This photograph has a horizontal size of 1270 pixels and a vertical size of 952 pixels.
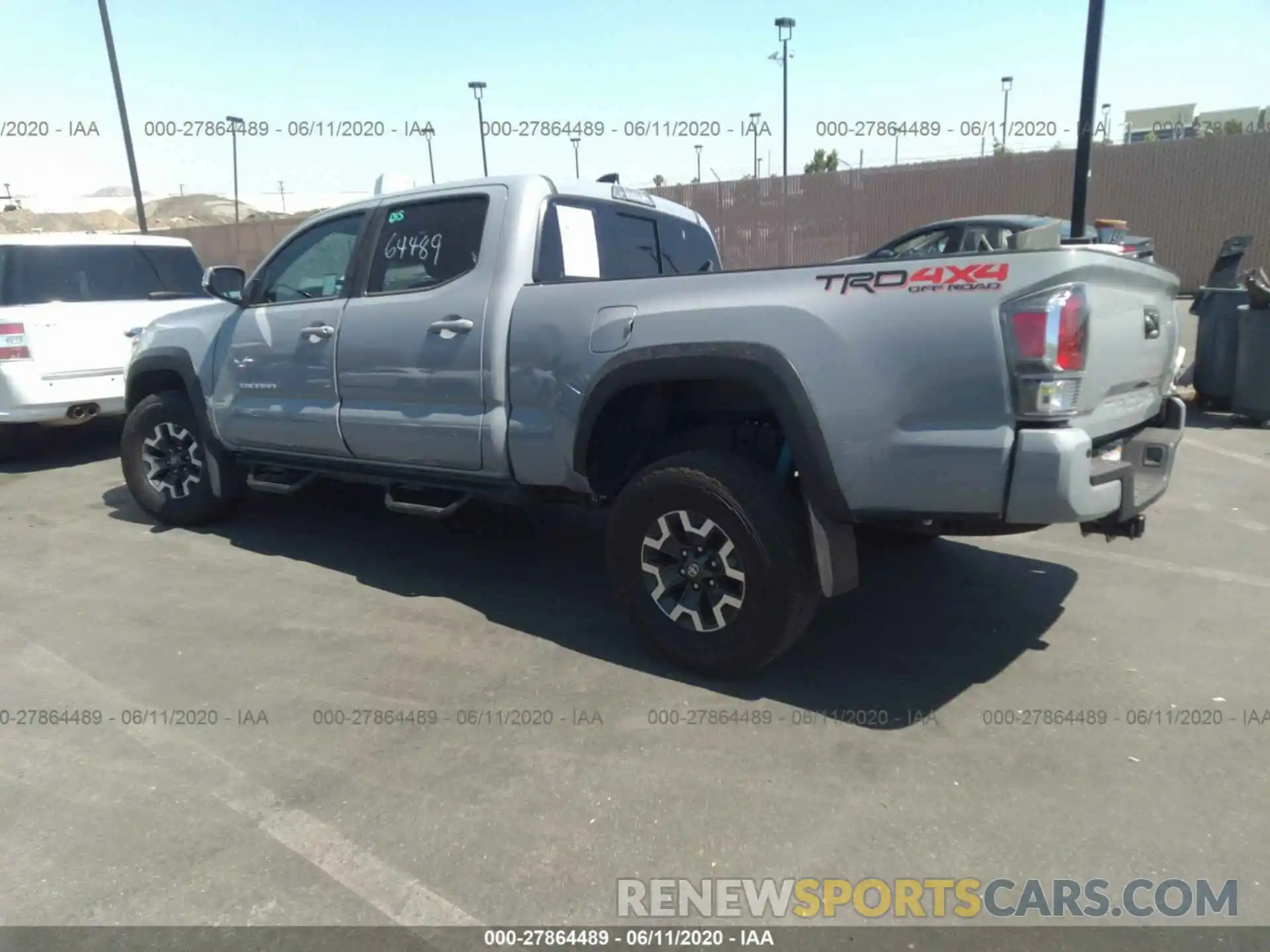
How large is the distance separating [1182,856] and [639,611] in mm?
1983

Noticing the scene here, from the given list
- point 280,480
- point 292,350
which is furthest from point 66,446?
point 292,350

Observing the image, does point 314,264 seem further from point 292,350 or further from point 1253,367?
point 1253,367

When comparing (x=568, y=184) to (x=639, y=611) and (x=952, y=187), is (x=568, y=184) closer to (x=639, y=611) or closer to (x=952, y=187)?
(x=639, y=611)

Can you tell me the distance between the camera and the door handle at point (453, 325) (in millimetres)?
4117

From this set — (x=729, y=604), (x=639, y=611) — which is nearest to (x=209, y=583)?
(x=639, y=611)

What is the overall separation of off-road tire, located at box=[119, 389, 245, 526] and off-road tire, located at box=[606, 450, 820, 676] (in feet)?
10.3

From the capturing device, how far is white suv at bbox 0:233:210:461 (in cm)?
718

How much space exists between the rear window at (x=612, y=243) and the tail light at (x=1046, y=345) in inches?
61.8

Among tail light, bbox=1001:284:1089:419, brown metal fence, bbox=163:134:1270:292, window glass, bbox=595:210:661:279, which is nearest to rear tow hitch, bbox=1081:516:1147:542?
tail light, bbox=1001:284:1089:419

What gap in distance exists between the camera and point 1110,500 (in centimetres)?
309

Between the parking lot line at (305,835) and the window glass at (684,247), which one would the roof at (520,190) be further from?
the parking lot line at (305,835)

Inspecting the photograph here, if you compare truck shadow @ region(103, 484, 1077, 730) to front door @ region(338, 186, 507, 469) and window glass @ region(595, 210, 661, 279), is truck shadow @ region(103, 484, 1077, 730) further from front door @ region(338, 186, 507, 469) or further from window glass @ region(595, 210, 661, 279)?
window glass @ region(595, 210, 661, 279)

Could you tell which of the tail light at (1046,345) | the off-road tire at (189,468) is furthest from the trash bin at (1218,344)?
the off-road tire at (189,468)

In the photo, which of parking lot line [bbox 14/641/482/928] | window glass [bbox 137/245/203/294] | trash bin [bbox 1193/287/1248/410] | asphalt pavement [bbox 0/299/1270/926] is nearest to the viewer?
parking lot line [bbox 14/641/482/928]
